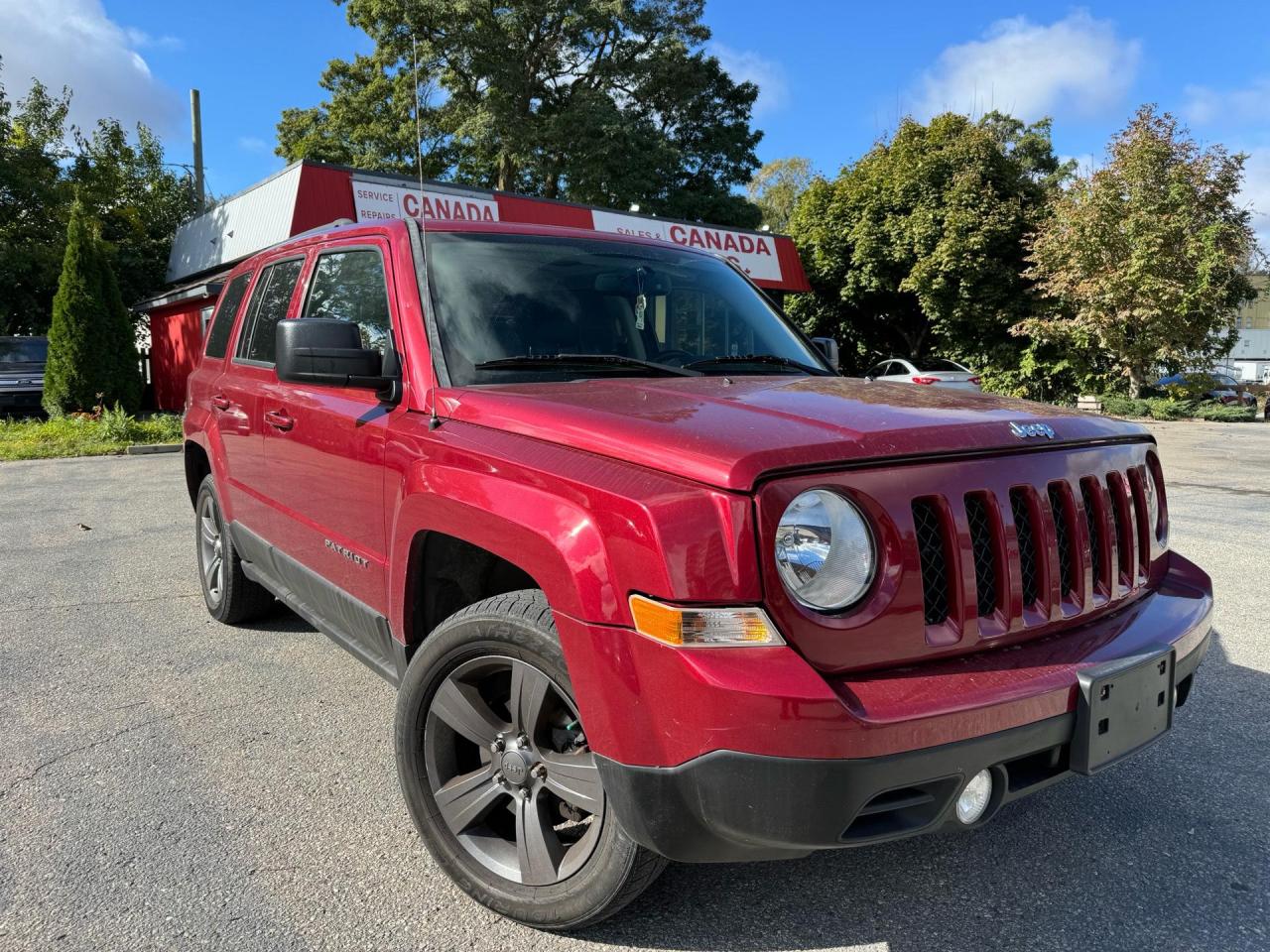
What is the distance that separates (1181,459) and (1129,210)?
1179 cm

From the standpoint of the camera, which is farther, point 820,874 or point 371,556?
point 371,556

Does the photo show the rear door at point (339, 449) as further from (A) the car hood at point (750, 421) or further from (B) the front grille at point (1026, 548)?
(B) the front grille at point (1026, 548)

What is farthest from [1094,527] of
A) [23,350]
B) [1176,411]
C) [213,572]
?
[1176,411]

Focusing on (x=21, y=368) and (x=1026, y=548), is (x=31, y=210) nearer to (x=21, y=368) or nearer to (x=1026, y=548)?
(x=21, y=368)

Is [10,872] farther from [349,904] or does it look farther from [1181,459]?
[1181,459]

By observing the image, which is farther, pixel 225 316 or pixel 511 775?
pixel 225 316

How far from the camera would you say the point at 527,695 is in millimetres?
2045

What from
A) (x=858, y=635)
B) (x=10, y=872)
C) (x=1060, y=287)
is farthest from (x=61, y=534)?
(x=1060, y=287)

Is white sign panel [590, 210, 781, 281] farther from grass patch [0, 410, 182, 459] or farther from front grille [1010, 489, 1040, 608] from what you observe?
front grille [1010, 489, 1040, 608]

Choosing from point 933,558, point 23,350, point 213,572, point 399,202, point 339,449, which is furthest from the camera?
point 23,350

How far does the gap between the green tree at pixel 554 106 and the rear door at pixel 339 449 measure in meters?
24.0

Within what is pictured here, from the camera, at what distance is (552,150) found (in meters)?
28.1

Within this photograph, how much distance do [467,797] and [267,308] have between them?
8.34 feet

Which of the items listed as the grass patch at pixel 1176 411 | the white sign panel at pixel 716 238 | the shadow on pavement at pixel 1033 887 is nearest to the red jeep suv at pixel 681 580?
the shadow on pavement at pixel 1033 887
